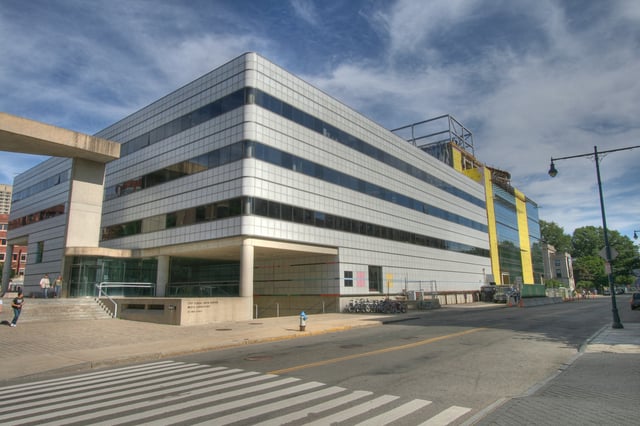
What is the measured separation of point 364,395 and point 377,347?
6.25 meters

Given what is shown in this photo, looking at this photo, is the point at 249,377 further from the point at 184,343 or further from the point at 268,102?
the point at 268,102

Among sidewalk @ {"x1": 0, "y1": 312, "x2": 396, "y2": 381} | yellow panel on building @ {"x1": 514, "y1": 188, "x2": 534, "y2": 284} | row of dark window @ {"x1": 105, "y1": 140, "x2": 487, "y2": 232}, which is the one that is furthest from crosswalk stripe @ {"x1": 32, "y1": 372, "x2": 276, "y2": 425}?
yellow panel on building @ {"x1": 514, "y1": 188, "x2": 534, "y2": 284}

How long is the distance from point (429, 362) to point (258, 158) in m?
20.9

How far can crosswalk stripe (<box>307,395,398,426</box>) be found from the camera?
18.6ft

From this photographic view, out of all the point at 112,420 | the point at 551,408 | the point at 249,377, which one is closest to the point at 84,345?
the point at 249,377

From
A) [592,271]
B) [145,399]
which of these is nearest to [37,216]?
[145,399]

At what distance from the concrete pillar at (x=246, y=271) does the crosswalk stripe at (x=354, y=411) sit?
20377 millimetres

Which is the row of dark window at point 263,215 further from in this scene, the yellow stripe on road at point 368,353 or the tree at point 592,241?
the tree at point 592,241

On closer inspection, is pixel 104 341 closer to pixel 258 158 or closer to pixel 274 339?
pixel 274 339

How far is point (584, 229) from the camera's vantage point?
5709 inches

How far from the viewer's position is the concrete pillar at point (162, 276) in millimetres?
32688

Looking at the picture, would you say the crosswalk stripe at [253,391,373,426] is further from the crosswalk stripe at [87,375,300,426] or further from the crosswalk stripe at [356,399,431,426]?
the crosswalk stripe at [87,375,300,426]

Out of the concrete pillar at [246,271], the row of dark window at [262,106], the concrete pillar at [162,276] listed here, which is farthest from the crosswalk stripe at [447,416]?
the concrete pillar at [162,276]

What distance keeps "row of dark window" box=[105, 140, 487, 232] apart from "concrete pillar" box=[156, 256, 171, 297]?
21.9 feet
